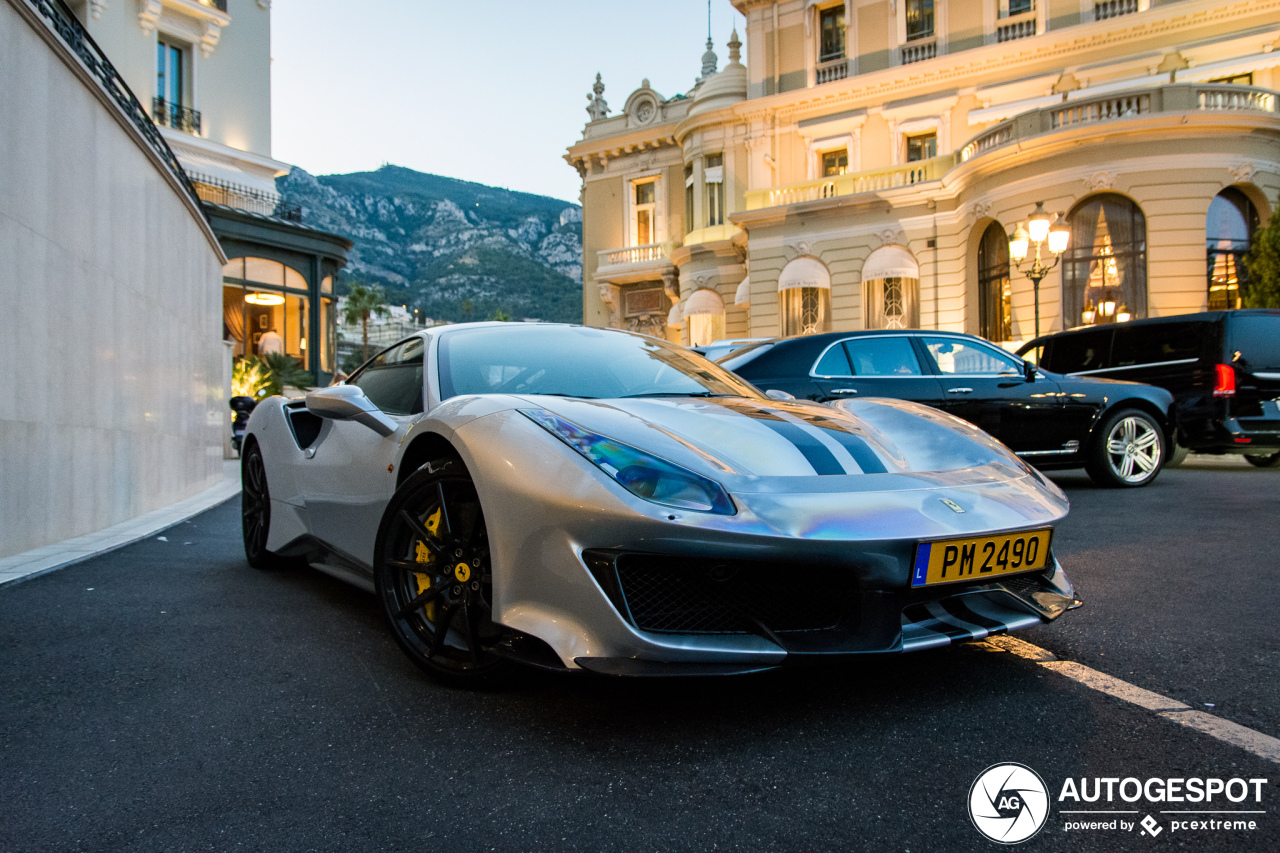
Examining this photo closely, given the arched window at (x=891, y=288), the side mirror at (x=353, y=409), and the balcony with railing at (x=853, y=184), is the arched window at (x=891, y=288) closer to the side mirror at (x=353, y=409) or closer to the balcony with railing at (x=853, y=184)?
the balcony with railing at (x=853, y=184)

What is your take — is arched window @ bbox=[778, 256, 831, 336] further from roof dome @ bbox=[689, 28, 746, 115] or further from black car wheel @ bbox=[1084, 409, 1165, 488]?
black car wheel @ bbox=[1084, 409, 1165, 488]

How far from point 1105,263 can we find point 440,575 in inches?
728

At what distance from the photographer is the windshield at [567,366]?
9.66 ft

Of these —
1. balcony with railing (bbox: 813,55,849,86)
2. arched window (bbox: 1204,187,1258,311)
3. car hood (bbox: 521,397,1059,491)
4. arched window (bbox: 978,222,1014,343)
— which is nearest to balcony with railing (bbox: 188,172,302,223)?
balcony with railing (bbox: 813,55,849,86)

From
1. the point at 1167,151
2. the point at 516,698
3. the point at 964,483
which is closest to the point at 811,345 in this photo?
the point at 964,483

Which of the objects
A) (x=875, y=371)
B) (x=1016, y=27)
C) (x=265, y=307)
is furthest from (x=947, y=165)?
(x=265, y=307)

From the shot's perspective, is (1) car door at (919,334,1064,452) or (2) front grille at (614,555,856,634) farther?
(1) car door at (919,334,1064,452)

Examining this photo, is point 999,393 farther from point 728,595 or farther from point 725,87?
point 725,87

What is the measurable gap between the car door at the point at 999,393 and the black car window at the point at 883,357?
19 cm

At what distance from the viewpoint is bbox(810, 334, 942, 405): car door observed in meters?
6.73

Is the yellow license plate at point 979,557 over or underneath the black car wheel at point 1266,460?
over

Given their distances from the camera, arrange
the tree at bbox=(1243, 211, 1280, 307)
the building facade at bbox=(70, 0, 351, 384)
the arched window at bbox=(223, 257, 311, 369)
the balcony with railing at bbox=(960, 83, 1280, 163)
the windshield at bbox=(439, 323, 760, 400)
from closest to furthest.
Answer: the windshield at bbox=(439, 323, 760, 400) < the tree at bbox=(1243, 211, 1280, 307) < the balcony with railing at bbox=(960, 83, 1280, 163) < the building facade at bbox=(70, 0, 351, 384) < the arched window at bbox=(223, 257, 311, 369)

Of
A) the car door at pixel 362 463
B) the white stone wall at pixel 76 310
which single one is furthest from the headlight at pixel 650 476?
the white stone wall at pixel 76 310

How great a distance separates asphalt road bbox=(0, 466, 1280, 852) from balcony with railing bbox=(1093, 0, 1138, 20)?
2215cm
